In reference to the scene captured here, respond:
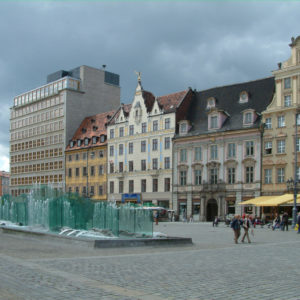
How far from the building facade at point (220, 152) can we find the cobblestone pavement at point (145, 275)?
37.7 m

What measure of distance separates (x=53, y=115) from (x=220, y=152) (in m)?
36.2

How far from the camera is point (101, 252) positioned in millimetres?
18172

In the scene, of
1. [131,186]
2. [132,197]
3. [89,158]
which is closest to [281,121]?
[132,197]

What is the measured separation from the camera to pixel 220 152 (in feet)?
190

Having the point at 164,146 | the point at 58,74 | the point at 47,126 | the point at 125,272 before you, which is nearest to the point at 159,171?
the point at 164,146

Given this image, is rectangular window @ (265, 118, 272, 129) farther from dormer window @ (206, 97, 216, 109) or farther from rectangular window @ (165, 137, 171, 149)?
rectangular window @ (165, 137, 171, 149)

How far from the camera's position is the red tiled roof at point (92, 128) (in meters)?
76.3

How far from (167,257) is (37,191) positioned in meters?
17.3

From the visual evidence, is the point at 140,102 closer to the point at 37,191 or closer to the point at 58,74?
the point at 58,74

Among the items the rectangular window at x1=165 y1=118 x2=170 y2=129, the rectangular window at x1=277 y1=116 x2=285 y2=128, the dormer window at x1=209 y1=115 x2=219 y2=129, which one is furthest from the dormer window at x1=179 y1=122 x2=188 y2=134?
the rectangular window at x1=277 y1=116 x2=285 y2=128

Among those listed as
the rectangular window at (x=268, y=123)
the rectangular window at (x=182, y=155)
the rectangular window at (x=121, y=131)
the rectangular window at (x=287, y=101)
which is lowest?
the rectangular window at (x=182, y=155)

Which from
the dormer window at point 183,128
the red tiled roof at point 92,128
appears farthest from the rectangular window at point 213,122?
the red tiled roof at point 92,128

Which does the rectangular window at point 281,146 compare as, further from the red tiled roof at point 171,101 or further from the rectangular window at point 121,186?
the rectangular window at point 121,186

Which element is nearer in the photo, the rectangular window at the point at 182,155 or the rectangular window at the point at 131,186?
the rectangular window at the point at 182,155
